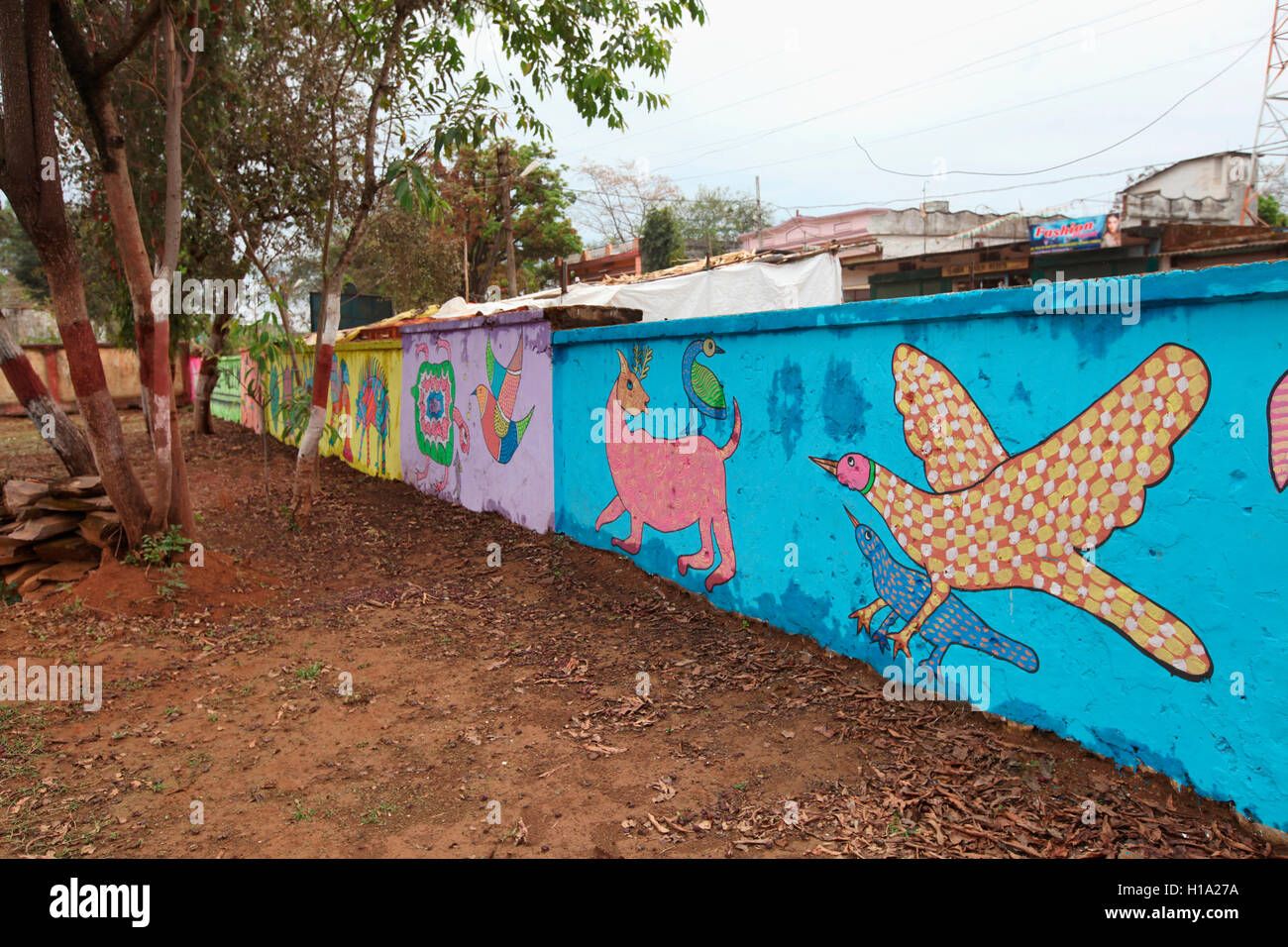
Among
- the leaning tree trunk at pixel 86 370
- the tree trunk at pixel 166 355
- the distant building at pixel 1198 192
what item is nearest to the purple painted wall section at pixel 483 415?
the tree trunk at pixel 166 355

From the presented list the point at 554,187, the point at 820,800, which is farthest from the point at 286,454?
the point at 554,187

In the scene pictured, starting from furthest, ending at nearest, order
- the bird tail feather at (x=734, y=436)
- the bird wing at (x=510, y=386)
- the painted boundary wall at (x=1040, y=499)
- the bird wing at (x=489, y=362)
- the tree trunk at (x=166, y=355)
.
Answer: the bird wing at (x=489, y=362), the bird wing at (x=510, y=386), the tree trunk at (x=166, y=355), the bird tail feather at (x=734, y=436), the painted boundary wall at (x=1040, y=499)

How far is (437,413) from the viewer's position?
361 inches

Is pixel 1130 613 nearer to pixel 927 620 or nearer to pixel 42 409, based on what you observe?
pixel 927 620

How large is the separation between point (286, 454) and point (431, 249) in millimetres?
9149

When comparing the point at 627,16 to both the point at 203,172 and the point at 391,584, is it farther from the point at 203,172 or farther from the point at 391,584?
the point at 203,172

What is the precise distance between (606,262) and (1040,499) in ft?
88.0

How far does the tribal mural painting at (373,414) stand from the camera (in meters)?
10.6

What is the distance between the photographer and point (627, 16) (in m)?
7.33

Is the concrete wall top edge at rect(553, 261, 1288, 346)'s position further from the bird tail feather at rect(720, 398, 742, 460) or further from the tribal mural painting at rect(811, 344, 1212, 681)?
the bird tail feather at rect(720, 398, 742, 460)

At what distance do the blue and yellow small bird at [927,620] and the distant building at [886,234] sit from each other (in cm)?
1358

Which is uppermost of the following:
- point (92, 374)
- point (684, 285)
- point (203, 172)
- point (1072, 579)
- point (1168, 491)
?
point (203, 172)

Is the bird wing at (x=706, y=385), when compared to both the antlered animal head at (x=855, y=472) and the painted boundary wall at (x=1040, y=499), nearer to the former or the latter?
the painted boundary wall at (x=1040, y=499)

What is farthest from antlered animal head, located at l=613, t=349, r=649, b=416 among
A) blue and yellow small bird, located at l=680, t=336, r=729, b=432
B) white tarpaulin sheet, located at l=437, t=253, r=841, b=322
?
white tarpaulin sheet, located at l=437, t=253, r=841, b=322
